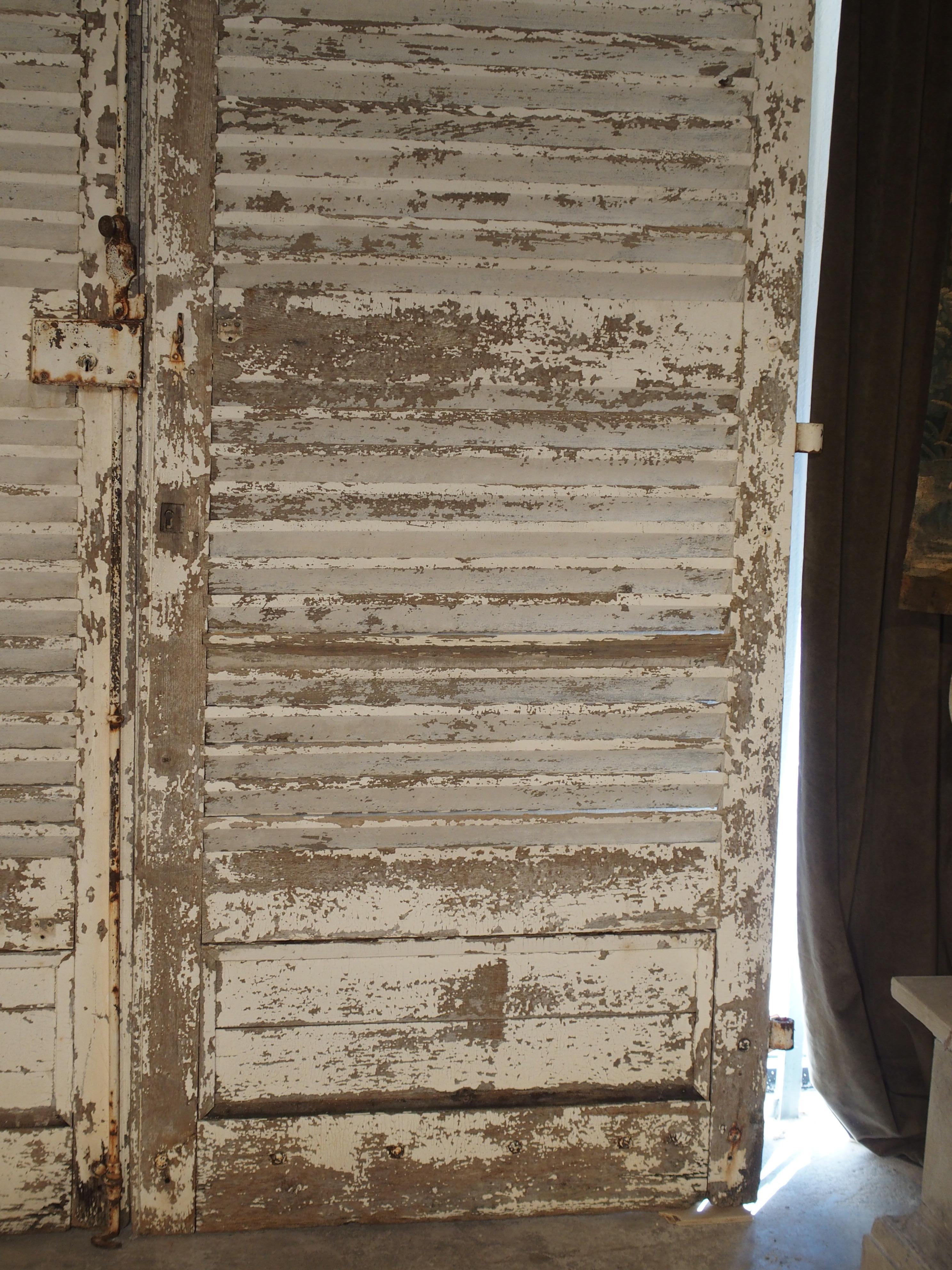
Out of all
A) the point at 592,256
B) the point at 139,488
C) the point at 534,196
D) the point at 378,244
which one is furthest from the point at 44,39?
the point at 592,256

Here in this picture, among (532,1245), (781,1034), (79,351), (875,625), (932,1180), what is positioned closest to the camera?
(932,1180)

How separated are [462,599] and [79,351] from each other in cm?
80

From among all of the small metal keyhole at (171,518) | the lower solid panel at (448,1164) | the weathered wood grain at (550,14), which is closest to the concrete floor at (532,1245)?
the lower solid panel at (448,1164)

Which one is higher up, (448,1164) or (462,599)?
(462,599)

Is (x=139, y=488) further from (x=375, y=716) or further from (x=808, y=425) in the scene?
(x=808, y=425)

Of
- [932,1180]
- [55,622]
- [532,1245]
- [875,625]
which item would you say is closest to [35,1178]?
[532,1245]

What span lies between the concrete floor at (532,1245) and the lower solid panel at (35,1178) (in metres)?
0.03

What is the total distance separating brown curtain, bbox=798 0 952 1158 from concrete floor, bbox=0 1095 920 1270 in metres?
0.31

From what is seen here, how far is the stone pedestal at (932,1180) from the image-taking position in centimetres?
136

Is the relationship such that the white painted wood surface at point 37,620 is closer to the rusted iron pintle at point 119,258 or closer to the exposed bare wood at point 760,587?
the rusted iron pintle at point 119,258

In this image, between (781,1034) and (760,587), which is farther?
(781,1034)

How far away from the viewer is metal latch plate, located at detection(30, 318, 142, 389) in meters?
1.57

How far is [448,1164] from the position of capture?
1719mm

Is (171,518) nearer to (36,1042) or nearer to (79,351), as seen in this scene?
(79,351)
